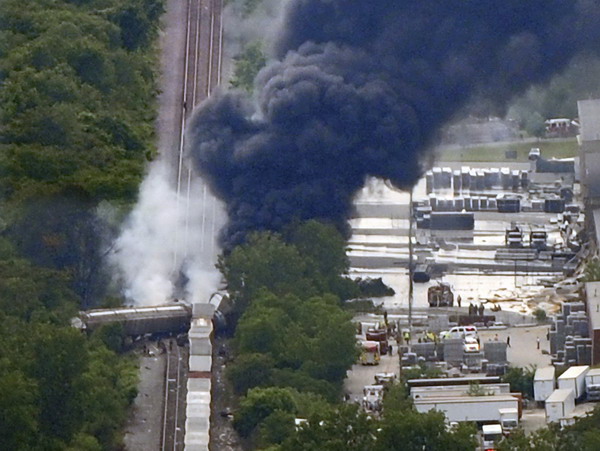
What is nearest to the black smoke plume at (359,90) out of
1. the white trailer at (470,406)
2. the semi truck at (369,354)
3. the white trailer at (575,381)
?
the semi truck at (369,354)

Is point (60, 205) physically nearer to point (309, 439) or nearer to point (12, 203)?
point (12, 203)

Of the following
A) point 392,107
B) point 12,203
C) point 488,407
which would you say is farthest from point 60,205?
point 488,407

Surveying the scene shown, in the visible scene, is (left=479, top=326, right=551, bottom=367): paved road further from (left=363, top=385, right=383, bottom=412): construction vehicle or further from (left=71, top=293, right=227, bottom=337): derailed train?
(left=71, top=293, right=227, bottom=337): derailed train

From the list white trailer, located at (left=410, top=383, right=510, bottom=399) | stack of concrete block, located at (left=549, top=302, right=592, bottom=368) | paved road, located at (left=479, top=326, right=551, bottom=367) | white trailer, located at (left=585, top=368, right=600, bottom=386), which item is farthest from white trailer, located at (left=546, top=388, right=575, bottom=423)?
paved road, located at (left=479, top=326, right=551, bottom=367)

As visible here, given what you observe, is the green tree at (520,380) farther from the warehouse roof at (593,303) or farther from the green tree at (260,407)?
the green tree at (260,407)

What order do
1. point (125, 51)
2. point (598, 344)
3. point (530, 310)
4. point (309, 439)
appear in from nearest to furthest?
point (309, 439) < point (598, 344) < point (530, 310) < point (125, 51)

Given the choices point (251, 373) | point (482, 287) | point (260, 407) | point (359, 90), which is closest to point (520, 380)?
point (251, 373)
